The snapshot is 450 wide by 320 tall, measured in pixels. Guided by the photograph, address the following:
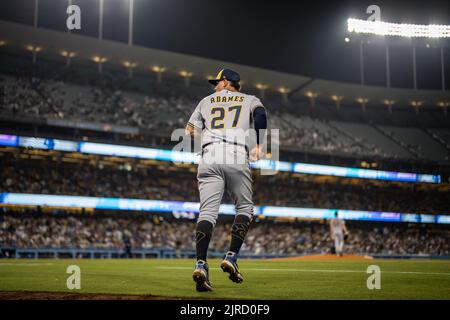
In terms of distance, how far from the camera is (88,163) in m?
39.5

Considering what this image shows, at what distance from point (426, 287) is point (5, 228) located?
29.6 meters

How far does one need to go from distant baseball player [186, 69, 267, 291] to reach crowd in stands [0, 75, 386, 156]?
31577mm

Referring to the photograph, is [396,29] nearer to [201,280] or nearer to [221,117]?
[221,117]

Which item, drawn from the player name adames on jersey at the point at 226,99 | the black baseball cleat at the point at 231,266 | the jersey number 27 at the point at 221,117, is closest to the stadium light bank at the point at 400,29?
the player name adames on jersey at the point at 226,99

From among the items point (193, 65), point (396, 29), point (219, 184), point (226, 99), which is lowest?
point (219, 184)

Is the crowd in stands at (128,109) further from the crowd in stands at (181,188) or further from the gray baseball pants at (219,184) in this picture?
the gray baseball pants at (219,184)

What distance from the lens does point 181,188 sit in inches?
1635

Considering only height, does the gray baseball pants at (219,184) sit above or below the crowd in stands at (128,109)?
below

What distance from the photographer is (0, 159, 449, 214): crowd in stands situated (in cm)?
3566

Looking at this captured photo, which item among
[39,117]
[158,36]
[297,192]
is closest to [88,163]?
[39,117]

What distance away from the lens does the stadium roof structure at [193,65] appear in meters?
38.6

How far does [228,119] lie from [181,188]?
117 feet

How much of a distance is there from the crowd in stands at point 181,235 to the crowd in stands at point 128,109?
7.09 m

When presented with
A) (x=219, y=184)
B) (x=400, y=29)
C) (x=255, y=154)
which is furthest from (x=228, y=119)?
(x=400, y=29)
